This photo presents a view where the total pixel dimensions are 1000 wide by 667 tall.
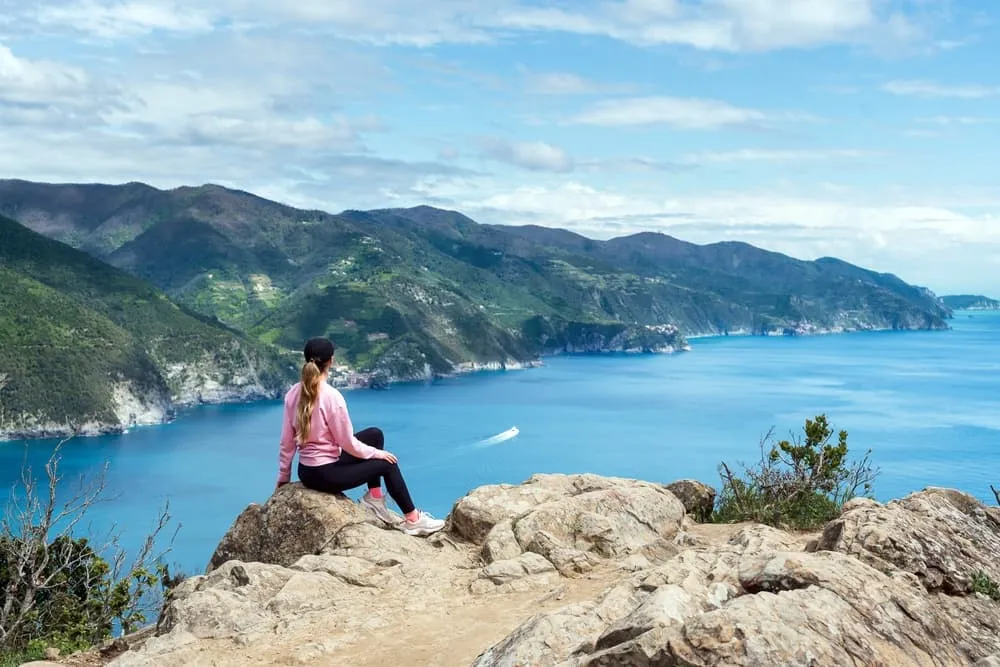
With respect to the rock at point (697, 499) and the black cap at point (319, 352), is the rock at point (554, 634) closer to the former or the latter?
the black cap at point (319, 352)

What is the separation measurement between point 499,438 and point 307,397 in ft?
381

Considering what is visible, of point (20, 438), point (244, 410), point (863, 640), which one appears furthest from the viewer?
point (244, 410)

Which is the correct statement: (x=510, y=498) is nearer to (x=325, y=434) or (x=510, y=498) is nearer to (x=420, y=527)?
(x=420, y=527)

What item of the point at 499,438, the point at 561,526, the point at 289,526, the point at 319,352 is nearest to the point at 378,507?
the point at 289,526

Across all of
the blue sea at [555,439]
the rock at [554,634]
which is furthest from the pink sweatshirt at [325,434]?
the blue sea at [555,439]

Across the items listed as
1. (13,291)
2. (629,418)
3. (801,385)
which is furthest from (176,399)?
(801,385)

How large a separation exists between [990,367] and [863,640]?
21563 cm

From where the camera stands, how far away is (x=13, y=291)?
14838 centimetres

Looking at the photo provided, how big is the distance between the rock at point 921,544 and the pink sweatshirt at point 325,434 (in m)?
5.24

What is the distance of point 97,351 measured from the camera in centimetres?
14725

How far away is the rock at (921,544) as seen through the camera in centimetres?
689

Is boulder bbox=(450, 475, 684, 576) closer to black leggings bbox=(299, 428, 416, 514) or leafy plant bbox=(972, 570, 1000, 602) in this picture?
black leggings bbox=(299, 428, 416, 514)

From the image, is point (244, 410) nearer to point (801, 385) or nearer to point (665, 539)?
point (801, 385)

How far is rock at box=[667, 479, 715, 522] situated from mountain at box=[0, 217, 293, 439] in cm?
13799
